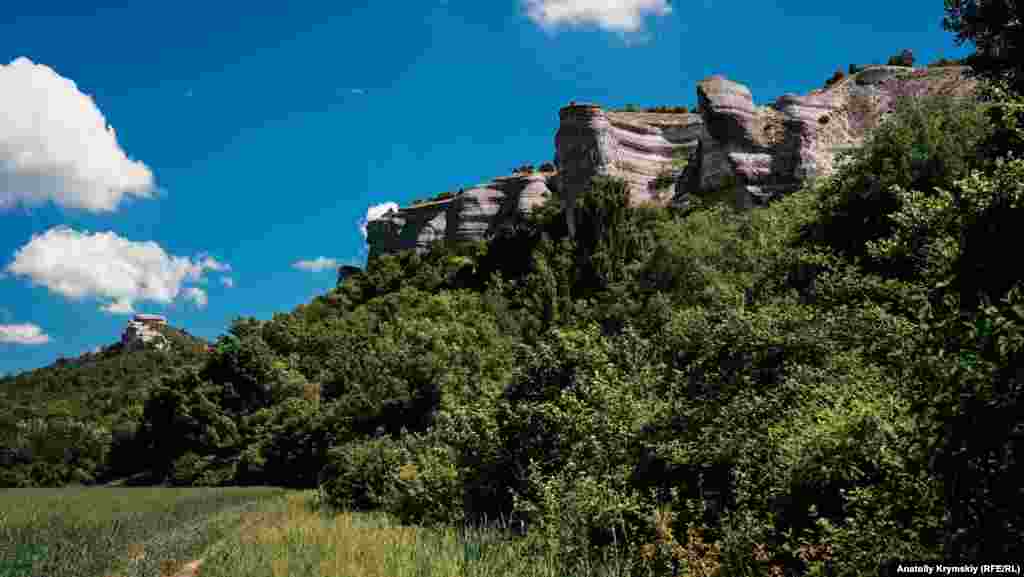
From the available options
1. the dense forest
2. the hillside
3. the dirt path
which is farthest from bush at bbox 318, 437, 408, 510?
the hillside

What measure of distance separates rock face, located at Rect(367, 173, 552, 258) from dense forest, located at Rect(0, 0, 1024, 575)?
45.7 m

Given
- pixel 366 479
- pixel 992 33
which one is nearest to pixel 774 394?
pixel 992 33

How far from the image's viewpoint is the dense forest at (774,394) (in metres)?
Answer: 6.59

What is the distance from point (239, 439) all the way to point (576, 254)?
29.4 m

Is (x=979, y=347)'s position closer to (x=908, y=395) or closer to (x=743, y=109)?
(x=908, y=395)

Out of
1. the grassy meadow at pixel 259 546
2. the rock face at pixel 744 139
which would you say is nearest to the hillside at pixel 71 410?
the rock face at pixel 744 139

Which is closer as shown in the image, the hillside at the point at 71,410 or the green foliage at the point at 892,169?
the green foliage at the point at 892,169

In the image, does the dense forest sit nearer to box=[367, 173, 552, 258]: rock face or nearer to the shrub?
the shrub

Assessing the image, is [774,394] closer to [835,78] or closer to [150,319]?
[835,78]

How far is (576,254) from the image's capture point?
54844 mm

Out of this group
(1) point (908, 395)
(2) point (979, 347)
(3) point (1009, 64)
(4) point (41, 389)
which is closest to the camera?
(2) point (979, 347)

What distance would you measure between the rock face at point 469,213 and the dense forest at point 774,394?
150 ft

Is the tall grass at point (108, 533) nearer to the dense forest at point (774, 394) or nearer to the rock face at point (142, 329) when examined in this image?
the dense forest at point (774, 394)

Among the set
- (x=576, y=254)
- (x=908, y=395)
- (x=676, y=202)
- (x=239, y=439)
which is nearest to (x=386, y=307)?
(x=239, y=439)
